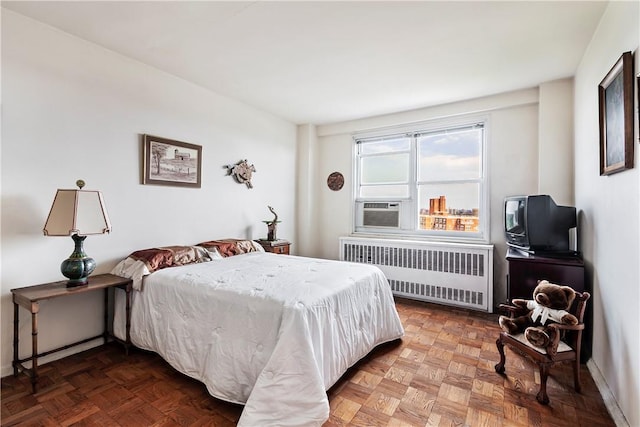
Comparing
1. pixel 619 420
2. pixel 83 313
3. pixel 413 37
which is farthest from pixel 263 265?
pixel 619 420

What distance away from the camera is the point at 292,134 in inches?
182

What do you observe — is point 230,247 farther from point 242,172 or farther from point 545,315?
point 545,315

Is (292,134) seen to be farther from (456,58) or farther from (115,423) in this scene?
(115,423)

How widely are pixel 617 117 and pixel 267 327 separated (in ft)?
7.74

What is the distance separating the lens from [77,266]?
208 centimetres

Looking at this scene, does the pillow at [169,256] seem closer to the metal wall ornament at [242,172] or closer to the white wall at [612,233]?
the metal wall ornament at [242,172]

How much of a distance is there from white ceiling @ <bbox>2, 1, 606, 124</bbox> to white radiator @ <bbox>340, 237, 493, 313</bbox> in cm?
182

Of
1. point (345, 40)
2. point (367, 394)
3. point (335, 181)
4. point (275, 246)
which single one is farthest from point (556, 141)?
point (275, 246)

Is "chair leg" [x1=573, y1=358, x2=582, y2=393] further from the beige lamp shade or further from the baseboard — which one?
the beige lamp shade

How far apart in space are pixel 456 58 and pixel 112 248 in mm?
3375

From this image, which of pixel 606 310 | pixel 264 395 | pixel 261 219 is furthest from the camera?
pixel 261 219

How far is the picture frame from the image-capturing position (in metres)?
2.76

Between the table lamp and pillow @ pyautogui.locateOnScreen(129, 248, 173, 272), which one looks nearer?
the table lamp

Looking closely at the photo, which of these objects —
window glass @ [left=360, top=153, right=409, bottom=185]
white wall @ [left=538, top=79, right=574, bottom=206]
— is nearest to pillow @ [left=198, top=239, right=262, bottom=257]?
window glass @ [left=360, top=153, right=409, bottom=185]
